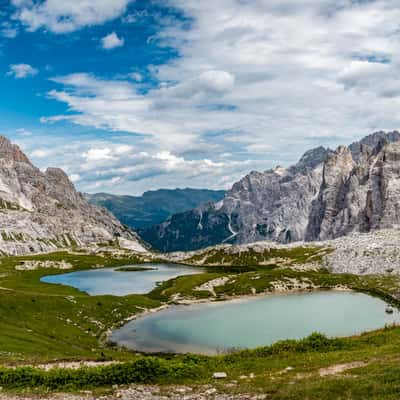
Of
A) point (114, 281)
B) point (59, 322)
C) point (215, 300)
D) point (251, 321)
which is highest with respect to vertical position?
point (59, 322)

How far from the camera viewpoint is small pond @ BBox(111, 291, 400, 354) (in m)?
71.2

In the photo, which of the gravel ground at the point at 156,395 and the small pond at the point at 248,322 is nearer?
the gravel ground at the point at 156,395

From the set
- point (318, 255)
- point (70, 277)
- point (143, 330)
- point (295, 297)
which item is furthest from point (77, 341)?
point (318, 255)

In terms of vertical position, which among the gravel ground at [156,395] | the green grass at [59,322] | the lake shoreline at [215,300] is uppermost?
the gravel ground at [156,395]

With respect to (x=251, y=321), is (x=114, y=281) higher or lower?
lower

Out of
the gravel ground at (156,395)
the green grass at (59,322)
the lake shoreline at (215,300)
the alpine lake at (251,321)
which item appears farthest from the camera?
the lake shoreline at (215,300)

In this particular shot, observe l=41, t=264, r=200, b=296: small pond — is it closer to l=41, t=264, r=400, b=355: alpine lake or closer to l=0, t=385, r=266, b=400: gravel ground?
l=41, t=264, r=400, b=355: alpine lake

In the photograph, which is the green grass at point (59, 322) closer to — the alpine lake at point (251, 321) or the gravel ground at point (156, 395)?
the alpine lake at point (251, 321)

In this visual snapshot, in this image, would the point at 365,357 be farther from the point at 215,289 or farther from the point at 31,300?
the point at 215,289

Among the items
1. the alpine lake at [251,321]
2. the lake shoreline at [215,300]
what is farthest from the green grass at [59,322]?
the alpine lake at [251,321]

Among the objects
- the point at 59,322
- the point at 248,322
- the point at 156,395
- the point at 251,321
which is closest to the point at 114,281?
the point at 59,322

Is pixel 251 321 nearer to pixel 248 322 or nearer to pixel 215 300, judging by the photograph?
pixel 248 322

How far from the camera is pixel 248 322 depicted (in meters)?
83.9

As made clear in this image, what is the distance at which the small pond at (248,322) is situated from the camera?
234 ft
